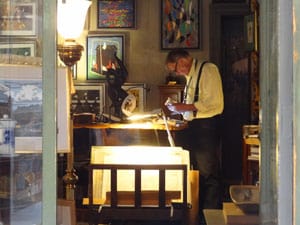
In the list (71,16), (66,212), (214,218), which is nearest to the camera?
(66,212)

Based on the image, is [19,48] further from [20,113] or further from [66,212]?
[66,212]

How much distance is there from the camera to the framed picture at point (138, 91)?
768 cm

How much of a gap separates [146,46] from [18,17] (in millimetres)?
5867

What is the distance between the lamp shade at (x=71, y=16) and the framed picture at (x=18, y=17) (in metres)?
2.26

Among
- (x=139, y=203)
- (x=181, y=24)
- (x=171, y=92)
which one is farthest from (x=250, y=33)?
(x=139, y=203)

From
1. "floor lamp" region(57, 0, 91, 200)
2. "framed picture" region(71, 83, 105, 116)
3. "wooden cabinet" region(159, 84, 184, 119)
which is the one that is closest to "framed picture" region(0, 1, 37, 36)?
"floor lamp" region(57, 0, 91, 200)

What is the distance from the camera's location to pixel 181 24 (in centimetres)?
784

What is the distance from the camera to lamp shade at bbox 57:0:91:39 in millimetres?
4406

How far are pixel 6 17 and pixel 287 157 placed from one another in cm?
100

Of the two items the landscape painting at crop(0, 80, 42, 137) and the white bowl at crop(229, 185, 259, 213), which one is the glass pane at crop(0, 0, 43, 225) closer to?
the landscape painting at crop(0, 80, 42, 137)

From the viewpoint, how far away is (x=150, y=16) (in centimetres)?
795

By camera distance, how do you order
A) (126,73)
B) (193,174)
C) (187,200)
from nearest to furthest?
(187,200)
(193,174)
(126,73)

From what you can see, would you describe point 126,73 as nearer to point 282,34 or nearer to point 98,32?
point 98,32

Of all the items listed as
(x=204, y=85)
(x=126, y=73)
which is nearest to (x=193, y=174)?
(x=204, y=85)
